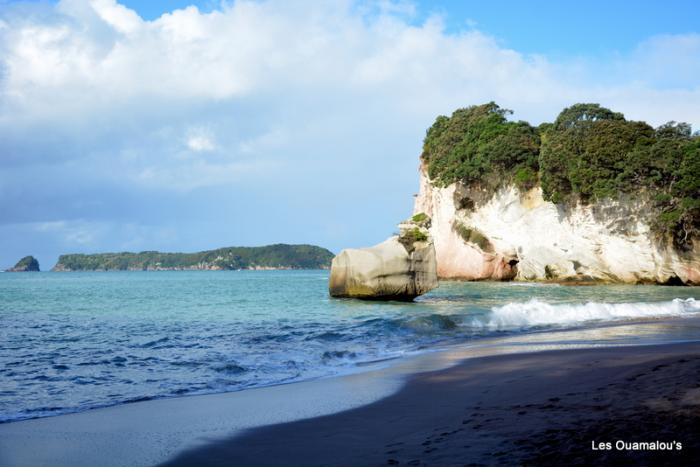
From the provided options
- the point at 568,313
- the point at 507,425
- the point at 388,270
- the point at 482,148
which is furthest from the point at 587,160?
the point at 507,425

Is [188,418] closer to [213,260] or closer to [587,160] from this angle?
[587,160]

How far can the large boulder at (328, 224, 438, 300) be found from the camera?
28.0 meters

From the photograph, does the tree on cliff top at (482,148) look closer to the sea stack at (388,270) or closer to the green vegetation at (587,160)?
the green vegetation at (587,160)

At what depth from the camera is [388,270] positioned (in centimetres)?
2809

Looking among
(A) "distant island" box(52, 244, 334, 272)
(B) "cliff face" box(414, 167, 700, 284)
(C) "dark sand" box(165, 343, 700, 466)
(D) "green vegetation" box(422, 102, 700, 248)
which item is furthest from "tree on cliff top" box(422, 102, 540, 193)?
(A) "distant island" box(52, 244, 334, 272)

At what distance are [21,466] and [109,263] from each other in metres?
203

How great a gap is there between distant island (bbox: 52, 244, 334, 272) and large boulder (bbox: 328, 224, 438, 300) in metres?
156

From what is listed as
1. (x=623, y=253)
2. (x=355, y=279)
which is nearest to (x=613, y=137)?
(x=623, y=253)

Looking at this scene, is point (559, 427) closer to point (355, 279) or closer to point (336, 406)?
point (336, 406)

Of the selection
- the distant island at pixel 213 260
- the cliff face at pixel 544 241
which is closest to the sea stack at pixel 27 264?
the distant island at pixel 213 260

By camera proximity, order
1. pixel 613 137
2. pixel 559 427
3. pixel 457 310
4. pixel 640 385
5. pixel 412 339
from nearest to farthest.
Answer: pixel 559 427
pixel 640 385
pixel 412 339
pixel 457 310
pixel 613 137

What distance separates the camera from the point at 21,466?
536 centimetres

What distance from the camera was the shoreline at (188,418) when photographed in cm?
579

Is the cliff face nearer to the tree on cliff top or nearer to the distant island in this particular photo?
the tree on cliff top
